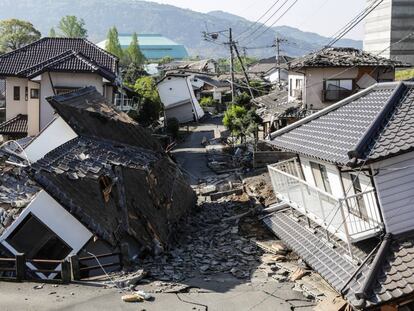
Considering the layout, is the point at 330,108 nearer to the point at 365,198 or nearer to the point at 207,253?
the point at 365,198

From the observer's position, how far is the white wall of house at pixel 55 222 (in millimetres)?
13719

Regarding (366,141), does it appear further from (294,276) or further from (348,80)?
(348,80)

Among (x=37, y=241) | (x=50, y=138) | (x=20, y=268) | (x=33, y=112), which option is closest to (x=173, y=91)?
(x=33, y=112)

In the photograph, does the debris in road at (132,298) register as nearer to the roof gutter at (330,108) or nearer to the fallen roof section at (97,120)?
the roof gutter at (330,108)

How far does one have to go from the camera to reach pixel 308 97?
30203 mm

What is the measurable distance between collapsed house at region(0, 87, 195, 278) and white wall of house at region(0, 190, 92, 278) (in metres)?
0.03

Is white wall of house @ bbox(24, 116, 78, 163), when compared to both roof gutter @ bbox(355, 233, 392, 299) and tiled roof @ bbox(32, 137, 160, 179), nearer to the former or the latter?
tiled roof @ bbox(32, 137, 160, 179)

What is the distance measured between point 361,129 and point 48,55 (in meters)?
26.3

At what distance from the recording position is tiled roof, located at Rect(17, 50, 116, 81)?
28453 millimetres

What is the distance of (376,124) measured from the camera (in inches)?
449

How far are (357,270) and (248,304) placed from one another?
259 centimetres

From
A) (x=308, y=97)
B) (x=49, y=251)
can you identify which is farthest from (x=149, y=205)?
(x=308, y=97)

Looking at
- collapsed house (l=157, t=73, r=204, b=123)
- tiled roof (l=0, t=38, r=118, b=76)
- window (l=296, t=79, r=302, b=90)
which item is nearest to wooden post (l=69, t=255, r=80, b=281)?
tiled roof (l=0, t=38, r=118, b=76)

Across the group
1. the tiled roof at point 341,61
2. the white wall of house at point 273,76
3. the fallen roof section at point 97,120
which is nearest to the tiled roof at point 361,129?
the fallen roof section at point 97,120
